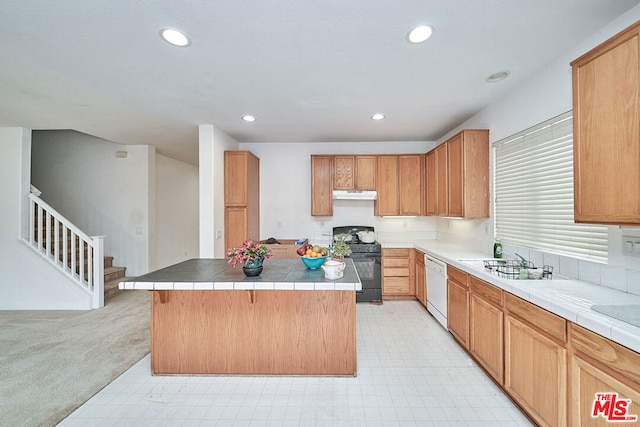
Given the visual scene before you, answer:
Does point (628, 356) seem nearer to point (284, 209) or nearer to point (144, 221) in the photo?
point (284, 209)

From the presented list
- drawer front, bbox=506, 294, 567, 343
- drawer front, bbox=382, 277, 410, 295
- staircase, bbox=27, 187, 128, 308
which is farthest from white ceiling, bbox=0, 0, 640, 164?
drawer front, bbox=382, 277, 410, 295

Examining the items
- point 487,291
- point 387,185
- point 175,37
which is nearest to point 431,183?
point 387,185

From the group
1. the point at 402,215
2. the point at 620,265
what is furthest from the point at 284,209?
the point at 620,265

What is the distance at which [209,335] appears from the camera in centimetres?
222

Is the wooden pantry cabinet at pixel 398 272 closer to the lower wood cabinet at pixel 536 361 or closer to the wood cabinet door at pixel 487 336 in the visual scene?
the wood cabinet door at pixel 487 336

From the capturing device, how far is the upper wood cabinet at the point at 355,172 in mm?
4312

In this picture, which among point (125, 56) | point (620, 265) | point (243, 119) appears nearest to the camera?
point (620, 265)

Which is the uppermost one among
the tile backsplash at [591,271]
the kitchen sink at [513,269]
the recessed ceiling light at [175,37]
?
the recessed ceiling light at [175,37]

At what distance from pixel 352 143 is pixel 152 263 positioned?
440cm

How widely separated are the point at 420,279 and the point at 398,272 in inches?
13.4

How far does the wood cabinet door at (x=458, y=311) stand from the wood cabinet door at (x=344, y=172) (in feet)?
6.84

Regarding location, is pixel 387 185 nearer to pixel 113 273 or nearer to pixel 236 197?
pixel 236 197

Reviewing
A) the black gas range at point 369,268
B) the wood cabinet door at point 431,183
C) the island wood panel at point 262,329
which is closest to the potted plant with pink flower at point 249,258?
the island wood panel at point 262,329

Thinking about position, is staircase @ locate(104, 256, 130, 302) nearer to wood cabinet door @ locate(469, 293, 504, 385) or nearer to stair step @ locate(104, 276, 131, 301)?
stair step @ locate(104, 276, 131, 301)
